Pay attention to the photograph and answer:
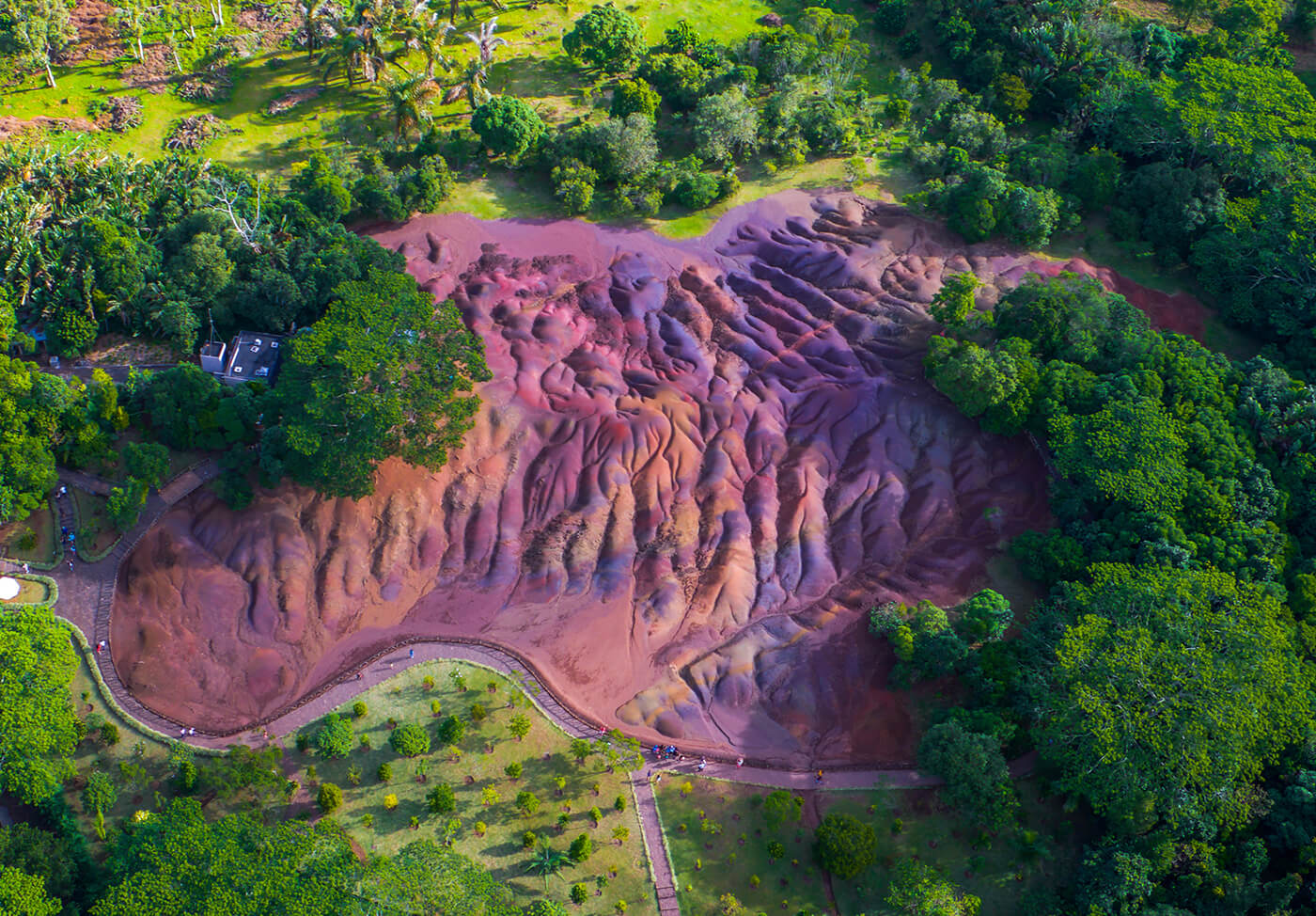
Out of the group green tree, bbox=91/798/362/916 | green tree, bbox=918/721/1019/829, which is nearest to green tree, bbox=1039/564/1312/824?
green tree, bbox=918/721/1019/829

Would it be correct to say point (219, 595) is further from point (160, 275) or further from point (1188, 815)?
point (1188, 815)

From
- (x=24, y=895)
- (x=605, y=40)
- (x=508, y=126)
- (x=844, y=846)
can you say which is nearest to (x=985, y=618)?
(x=844, y=846)

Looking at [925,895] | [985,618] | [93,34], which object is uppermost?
[93,34]

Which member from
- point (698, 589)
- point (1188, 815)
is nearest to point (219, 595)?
point (698, 589)

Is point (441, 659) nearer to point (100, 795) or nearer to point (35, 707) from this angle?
point (100, 795)

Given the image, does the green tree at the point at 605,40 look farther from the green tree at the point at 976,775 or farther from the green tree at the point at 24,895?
the green tree at the point at 24,895

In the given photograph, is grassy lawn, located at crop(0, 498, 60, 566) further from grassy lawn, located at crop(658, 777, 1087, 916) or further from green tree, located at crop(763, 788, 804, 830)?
green tree, located at crop(763, 788, 804, 830)

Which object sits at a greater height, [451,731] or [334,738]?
[334,738]

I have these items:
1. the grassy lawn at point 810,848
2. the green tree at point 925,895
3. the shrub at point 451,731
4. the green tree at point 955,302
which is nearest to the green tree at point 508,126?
the green tree at point 955,302
